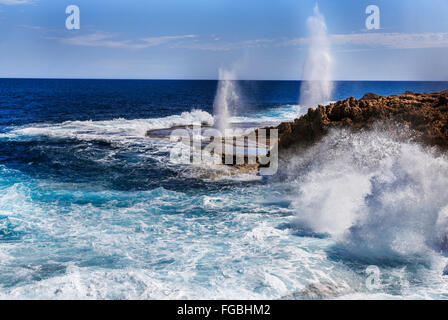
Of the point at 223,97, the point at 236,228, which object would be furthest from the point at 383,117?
the point at 223,97

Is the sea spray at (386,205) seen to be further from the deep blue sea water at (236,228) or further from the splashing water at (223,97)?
the splashing water at (223,97)

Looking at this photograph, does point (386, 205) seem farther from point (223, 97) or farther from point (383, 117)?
point (223, 97)

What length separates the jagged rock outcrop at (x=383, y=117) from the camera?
10906 millimetres

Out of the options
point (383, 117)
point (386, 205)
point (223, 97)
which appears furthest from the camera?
point (223, 97)

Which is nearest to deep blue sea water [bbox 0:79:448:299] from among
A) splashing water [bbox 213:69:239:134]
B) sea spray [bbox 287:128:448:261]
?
sea spray [bbox 287:128:448:261]

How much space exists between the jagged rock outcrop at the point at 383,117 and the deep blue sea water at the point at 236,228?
54 centimetres

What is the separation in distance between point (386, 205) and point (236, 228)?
3.61m

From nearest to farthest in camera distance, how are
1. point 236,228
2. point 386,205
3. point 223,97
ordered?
point 386,205, point 236,228, point 223,97

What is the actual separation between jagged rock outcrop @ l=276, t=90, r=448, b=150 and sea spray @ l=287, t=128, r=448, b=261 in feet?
2.34

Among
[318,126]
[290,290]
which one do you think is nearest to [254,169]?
[318,126]

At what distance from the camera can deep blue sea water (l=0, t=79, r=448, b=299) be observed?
6410 millimetres

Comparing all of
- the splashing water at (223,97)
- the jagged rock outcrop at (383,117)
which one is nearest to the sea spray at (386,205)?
the jagged rock outcrop at (383,117)

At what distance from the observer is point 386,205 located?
27.7ft

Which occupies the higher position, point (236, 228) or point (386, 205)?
point (386, 205)
